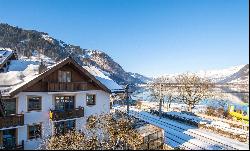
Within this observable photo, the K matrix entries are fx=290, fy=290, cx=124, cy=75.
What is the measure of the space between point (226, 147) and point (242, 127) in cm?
789

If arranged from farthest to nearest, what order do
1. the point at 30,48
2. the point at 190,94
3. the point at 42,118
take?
the point at 30,48 < the point at 190,94 < the point at 42,118

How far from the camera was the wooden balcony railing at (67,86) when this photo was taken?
2728cm

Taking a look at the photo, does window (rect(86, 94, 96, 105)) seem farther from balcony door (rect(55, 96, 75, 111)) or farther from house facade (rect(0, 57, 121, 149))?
balcony door (rect(55, 96, 75, 111))

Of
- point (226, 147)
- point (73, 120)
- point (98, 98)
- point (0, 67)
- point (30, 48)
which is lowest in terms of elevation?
point (226, 147)

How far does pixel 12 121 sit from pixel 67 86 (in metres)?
6.10

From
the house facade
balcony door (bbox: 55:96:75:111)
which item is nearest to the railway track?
the house facade

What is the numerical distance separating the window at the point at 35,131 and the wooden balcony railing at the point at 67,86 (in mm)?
3728

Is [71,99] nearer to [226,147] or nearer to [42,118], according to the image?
[42,118]

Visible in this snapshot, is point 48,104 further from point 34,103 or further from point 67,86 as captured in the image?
point 67,86

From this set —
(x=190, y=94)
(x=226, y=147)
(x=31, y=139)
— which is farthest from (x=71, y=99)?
(x=190, y=94)

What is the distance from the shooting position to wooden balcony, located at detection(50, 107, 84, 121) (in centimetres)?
2695

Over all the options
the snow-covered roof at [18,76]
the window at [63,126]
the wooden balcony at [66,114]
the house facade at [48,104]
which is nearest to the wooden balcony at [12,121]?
the house facade at [48,104]

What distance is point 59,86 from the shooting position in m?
A: 27.7

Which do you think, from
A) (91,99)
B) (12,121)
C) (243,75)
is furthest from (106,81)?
(243,75)
